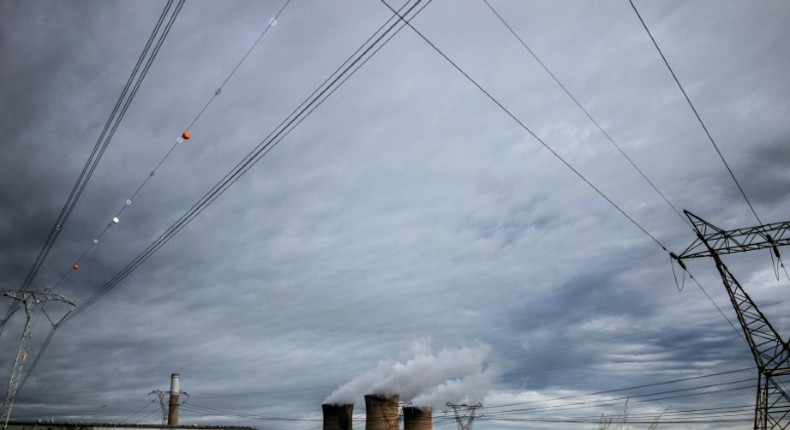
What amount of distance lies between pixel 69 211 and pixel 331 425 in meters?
31.1

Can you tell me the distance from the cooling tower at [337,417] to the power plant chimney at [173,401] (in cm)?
1417

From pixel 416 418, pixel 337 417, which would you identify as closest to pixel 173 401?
pixel 337 417

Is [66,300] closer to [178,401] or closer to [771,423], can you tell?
[178,401]

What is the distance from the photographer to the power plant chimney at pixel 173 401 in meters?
45.5

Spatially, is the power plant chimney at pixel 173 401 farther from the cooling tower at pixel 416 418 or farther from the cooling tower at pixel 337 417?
the cooling tower at pixel 416 418

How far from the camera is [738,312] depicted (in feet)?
68.0

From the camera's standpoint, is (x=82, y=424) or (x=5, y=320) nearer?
(x=82, y=424)

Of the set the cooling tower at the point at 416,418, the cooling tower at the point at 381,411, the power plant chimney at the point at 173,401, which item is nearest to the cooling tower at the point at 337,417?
the cooling tower at the point at 381,411

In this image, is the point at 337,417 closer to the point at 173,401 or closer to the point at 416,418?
the point at 416,418

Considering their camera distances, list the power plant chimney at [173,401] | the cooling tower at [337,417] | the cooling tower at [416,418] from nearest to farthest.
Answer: the cooling tower at [416,418] → the cooling tower at [337,417] → the power plant chimney at [173,401]

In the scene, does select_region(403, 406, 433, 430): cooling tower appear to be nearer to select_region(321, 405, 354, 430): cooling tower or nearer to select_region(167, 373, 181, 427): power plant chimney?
select_region(321, 405, 354, 430): cooling tower

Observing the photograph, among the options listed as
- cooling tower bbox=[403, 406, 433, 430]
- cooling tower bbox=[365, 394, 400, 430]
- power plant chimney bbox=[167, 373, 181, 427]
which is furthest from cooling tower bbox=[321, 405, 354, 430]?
power plant chimney bbox=[167, 373, 181, 427]

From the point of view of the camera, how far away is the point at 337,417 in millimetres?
43531

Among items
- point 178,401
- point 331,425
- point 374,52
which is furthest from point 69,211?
point 178,401
